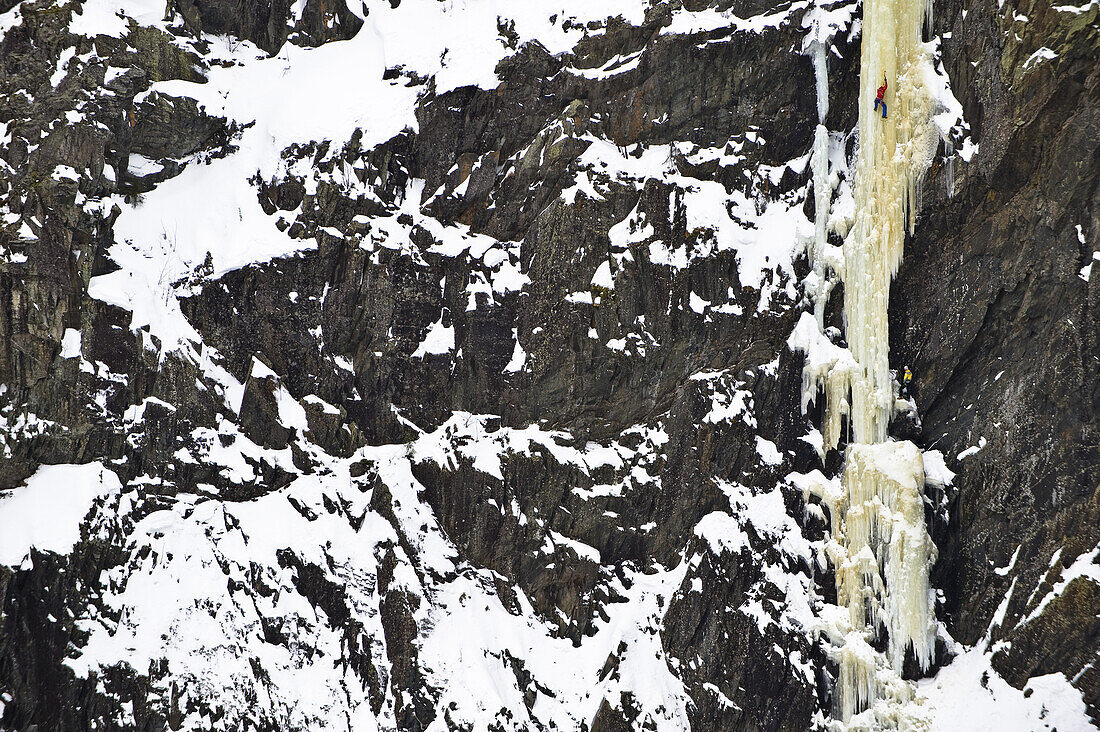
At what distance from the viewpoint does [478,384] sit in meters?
19.7

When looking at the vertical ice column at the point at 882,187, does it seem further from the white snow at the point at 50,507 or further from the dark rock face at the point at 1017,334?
the white snow at the point at 50,507

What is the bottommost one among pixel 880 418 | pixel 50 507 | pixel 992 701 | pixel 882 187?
pixel 992 701

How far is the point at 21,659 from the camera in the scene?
59.1ft

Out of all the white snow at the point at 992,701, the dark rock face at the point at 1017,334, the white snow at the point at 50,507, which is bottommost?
the white snow at the point at 992,701

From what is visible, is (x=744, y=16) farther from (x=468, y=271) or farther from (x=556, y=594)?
(x=556, y=594)

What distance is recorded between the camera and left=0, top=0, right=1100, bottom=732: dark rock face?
1750cm

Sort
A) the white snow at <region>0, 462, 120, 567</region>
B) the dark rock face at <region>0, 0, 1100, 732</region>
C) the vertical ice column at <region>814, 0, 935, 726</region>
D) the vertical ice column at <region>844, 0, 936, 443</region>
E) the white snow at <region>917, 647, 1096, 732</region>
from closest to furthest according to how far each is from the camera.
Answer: the white snow at <region>917, 647, 1096, 732</region>, the vertical ice column at <region>814, 0, 935, 726</region>, the vertical ice column at <region>844, 0, 936, 443</region>, the dark rock face at <region>0, 0, 1100, 732</region>, the white snow at <region>0, 462, 120, 567</region>

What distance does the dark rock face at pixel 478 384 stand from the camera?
1750cm

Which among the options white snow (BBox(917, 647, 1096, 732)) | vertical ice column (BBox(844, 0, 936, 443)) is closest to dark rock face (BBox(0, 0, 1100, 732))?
vertical ice column (BBox(844, 0, 936, 443))

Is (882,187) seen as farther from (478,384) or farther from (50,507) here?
(50,507)

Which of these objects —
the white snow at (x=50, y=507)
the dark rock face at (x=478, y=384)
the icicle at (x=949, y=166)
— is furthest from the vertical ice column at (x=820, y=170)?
the white snow at (x=50, y=507)

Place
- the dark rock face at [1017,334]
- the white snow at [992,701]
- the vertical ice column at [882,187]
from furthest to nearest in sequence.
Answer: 1. the vertical ice column at [882,187]
2. the dark rock face at [1017,334]
3. the white snow at [992,701]

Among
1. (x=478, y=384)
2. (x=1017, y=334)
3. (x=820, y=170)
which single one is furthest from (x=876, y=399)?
(x=478, y=384)

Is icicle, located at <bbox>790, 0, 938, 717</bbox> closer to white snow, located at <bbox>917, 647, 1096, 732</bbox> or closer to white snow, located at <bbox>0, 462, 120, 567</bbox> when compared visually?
white snow, located at <bbox>917, 647, 1096, 732</bbox>
